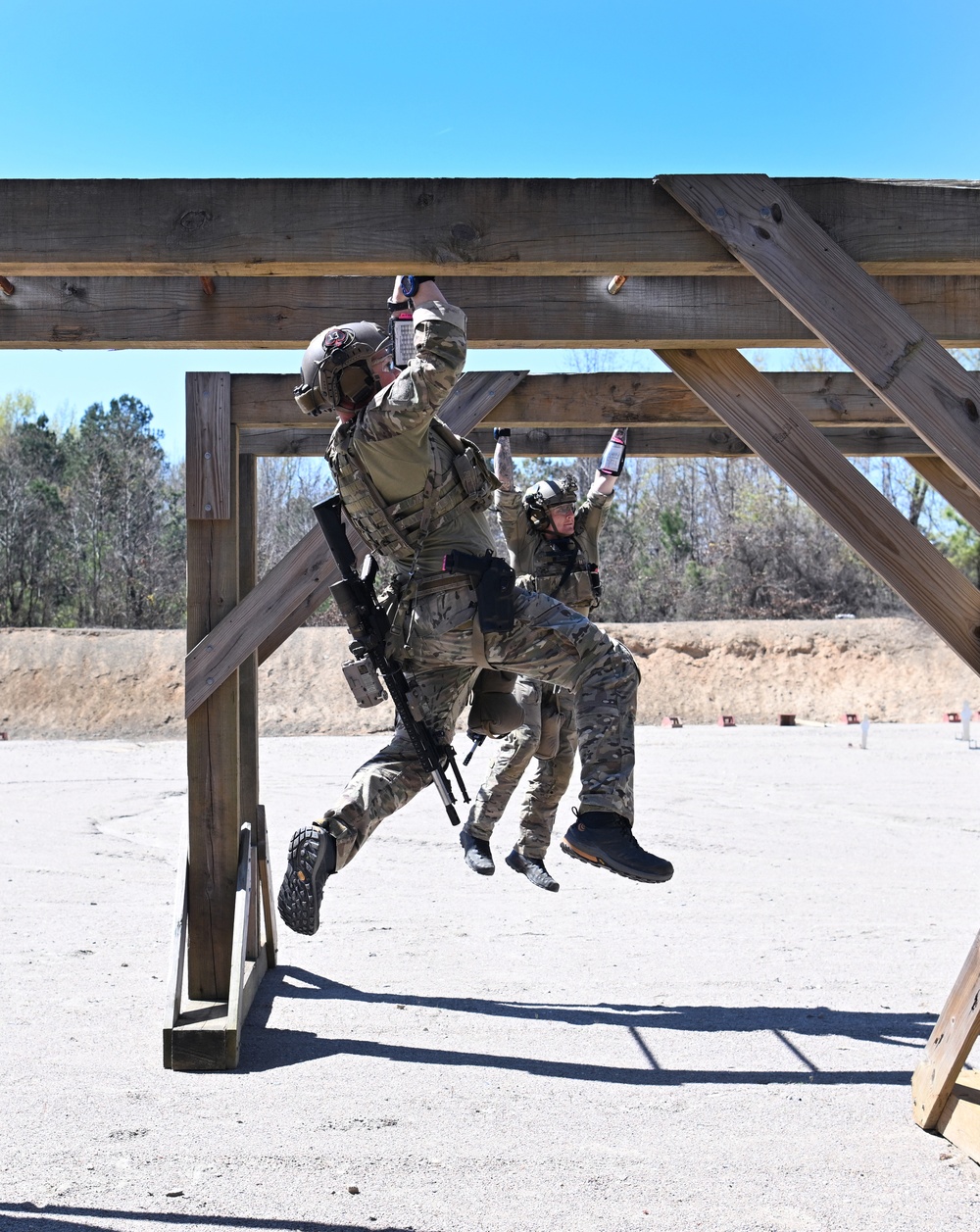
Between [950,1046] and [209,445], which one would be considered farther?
[209,445]

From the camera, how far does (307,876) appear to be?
3.74 metres

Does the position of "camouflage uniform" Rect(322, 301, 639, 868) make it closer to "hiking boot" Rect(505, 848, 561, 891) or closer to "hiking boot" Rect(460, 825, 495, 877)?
"hiking boot" Rect(460, 825, 495, 877)

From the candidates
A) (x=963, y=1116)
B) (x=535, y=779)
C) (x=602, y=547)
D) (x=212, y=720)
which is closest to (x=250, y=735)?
(x=212, y=720)

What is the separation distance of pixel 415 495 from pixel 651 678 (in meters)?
26.4

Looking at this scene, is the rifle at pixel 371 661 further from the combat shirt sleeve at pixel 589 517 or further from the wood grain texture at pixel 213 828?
the combat shirt sleeve at pixel 589 517

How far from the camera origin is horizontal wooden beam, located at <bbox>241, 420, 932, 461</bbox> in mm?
8047

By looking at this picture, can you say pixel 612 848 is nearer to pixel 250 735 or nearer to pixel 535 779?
pixel 535 779

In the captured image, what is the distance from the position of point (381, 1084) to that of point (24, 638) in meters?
27.9

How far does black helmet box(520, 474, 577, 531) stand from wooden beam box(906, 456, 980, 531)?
1.93 meters

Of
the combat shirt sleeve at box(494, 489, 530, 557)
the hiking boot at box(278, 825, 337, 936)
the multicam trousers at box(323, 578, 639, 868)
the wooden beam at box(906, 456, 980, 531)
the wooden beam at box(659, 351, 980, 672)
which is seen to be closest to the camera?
the multicam trousers at box(323, 578, 639, 868)

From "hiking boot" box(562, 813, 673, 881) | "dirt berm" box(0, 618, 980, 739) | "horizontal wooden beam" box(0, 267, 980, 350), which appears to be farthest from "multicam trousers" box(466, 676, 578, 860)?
"dirt berm" box(0, 618, 980, 739)

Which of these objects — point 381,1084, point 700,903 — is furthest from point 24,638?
point 381,1084

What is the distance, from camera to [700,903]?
817 centimetres

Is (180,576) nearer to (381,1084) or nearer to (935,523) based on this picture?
(935,523)
